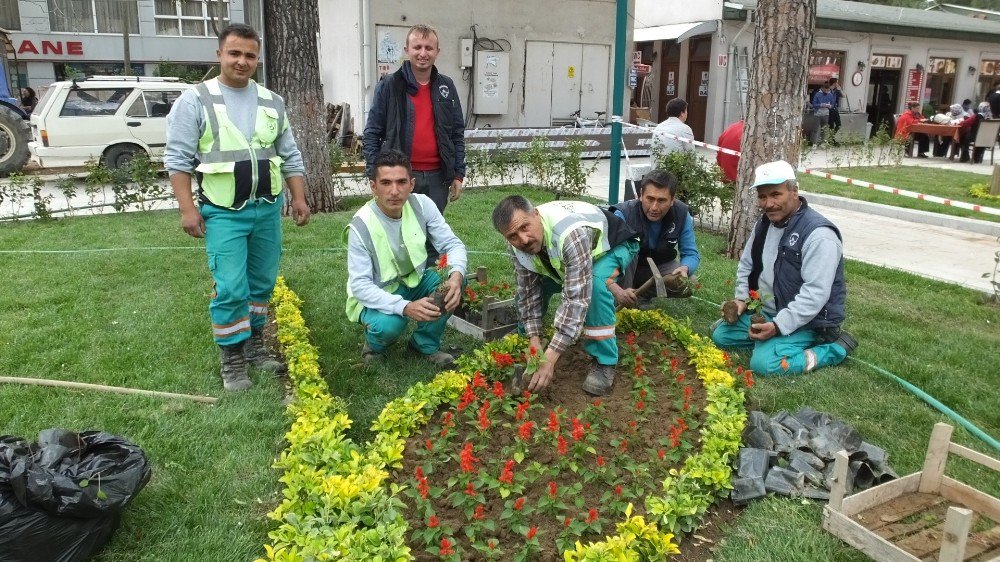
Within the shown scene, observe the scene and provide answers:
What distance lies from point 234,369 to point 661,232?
10.3 feet

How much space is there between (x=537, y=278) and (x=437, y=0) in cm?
1428

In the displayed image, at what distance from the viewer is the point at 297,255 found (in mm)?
7277

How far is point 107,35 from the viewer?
27609 millimetres

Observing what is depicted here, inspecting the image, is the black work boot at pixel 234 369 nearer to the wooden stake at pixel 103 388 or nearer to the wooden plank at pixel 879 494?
the wooden stake at pixel 103 388

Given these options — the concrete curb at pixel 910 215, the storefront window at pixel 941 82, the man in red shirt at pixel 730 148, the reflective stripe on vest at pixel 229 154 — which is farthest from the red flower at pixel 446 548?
the storefront window at pixel 941 82

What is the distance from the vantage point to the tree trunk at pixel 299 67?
28.3 ft

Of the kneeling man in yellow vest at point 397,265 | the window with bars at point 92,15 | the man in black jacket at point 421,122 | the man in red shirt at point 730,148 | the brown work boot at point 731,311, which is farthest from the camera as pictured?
the window with bars at point 92,15

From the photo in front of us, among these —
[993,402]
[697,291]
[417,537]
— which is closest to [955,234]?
[697,291]

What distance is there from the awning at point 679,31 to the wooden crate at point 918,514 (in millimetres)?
17889

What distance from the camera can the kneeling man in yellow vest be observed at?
13.9 ft

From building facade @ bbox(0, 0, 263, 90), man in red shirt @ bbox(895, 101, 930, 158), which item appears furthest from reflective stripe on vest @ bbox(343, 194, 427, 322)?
building facade @ bbox(0, 0, 263, 90)

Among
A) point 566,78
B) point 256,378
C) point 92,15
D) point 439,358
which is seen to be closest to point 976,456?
point 439,358

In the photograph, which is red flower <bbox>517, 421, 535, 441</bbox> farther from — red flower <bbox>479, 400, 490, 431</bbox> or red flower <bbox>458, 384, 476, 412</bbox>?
red flower <bbox>458, 384, 476, 412</bbox>

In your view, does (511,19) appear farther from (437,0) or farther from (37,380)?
(37,380)
